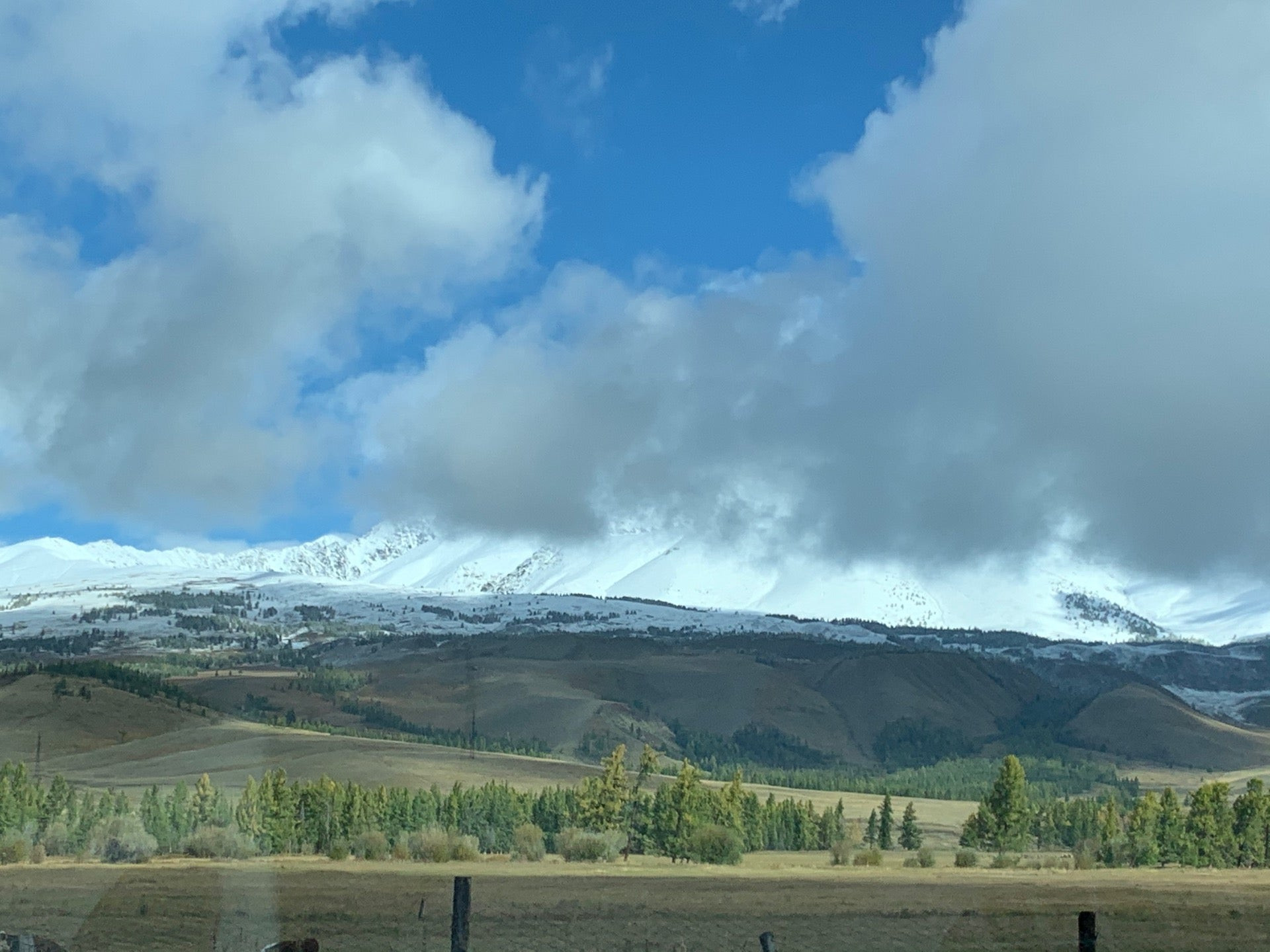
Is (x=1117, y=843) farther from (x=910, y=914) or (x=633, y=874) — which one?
(x=910, y=914)

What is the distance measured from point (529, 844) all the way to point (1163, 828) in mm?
60142

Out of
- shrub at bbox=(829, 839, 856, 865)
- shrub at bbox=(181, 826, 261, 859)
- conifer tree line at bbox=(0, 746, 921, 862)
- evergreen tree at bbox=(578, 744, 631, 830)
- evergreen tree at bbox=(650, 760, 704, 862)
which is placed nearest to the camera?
shrub at bbox=(181, 826, 261, 859)

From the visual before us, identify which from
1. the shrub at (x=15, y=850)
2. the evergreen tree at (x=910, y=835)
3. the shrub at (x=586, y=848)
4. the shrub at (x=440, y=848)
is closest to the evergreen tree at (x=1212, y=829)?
the evergreen tree at (x=910, y=835)

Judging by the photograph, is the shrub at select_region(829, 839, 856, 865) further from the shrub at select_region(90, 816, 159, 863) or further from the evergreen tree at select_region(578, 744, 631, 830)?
the shrub at select_region(90, 816, 159, 863)

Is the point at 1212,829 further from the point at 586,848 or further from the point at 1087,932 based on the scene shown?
the point at 1087,932

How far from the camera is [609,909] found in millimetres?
62031

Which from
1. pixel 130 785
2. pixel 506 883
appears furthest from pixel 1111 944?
pixel 130 785

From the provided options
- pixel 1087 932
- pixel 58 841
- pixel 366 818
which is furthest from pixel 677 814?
pixel 1087 932

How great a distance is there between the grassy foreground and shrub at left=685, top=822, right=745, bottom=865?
28.5 meters

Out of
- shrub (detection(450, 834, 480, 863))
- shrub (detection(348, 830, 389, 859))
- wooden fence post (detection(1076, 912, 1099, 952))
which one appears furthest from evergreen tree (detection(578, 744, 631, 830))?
wooden fence post (detection(1076, 912, 1099, 952))

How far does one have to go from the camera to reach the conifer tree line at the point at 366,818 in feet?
355

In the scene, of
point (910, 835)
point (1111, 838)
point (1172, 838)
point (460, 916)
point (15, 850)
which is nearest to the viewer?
point (460, 916)

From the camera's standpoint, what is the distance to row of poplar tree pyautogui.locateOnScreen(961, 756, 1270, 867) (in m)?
128

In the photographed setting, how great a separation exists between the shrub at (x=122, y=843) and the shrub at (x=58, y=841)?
1993 millimetres
